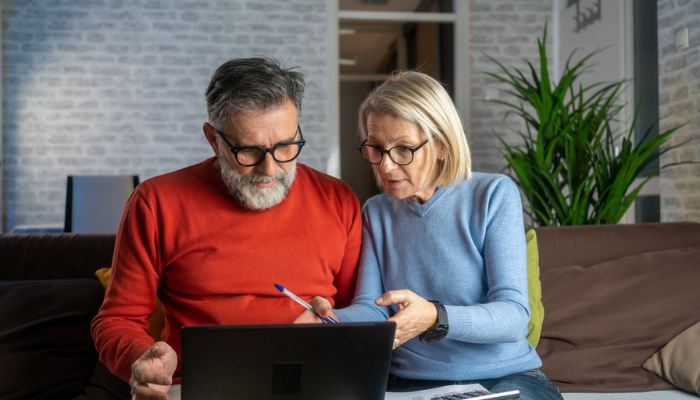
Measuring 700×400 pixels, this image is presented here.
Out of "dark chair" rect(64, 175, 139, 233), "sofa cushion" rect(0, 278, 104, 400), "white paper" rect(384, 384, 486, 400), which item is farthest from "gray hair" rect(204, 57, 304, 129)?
"dark chair" rect(64, 175, 139, 233)

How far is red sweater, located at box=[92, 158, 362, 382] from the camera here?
1290 mm

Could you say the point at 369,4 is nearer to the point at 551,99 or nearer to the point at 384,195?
the point at 551,99

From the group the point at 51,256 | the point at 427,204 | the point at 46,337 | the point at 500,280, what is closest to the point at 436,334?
the point at 500,280

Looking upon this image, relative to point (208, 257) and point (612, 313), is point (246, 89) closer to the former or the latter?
point (208, 257)

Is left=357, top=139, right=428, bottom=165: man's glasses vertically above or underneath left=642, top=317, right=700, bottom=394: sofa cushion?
above

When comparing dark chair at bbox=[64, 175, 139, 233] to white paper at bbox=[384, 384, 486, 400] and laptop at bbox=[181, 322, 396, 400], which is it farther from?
laptop at bbox=[181, 322, 396, 400]

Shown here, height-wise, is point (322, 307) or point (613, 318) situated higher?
point (322, 307)

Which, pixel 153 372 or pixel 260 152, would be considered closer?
pixel 153 372

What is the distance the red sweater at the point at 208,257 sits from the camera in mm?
1290

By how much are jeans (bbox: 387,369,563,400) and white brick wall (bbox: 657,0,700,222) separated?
2.11 meters

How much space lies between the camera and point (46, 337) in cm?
160

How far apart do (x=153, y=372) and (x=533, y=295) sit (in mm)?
1134

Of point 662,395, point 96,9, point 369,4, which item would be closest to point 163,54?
point 96,9

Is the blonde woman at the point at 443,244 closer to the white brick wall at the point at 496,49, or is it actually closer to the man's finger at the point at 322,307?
the man's finger at the point at 322,307
